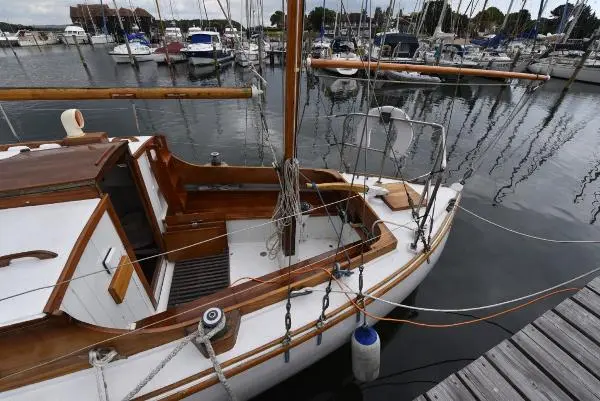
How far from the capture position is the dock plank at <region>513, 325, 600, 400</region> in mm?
2757

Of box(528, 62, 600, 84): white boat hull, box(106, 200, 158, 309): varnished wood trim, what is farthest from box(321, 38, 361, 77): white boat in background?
box(106, 200, 158, 309): varnished wood trim

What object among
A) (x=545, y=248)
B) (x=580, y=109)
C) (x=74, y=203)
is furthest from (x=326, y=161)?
(x=580, y=109)

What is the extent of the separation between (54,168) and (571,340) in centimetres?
573

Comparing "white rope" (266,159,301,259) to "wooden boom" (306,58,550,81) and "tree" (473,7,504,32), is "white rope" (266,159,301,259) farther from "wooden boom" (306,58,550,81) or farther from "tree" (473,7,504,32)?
"tree" (473,7,504,32)

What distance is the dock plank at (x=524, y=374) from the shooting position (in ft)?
9.03

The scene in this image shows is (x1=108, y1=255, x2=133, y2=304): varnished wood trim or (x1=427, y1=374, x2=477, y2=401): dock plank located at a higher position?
(x1=108, y1=255, x2=133, y2=304): varnished wood trim

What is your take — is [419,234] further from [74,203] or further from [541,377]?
[74,203]

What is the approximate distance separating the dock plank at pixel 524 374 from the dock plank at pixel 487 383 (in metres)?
0.08

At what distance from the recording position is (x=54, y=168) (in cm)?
281

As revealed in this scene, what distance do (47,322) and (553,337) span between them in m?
4.75

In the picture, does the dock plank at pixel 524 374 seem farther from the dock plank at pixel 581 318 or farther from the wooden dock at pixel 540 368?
the dock plank at pixel 581 318

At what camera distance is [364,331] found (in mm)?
3193

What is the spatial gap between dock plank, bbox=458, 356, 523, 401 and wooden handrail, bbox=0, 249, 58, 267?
12.7 ft

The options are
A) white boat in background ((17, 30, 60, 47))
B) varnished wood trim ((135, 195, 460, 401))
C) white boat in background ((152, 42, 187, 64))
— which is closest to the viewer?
varnished wood trim ((135, 195, 460, 401))
